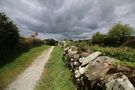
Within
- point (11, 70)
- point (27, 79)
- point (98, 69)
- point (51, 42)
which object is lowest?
point (51, 42)

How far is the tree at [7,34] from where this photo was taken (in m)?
27.8

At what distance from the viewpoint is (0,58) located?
24984mm

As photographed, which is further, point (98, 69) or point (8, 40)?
point (8, 40)

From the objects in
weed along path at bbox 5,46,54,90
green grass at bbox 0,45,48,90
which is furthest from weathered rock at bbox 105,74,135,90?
green grass at bbox 0,45,48,90

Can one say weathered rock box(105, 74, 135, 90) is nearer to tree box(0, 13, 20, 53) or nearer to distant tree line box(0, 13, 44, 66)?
distant tree line box(0, 13, 44, 66)

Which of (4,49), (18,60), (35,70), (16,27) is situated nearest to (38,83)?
(35,70)

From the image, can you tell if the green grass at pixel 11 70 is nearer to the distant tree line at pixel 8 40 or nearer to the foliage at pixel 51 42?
the distant tree line at pixel 8 40

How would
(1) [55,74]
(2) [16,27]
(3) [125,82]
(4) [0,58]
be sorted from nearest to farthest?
(3) [125,82] < (1) [55,74] < (4) [0,58] < (2) [16,27]

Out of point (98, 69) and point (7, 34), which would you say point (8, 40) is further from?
point (98, 69)

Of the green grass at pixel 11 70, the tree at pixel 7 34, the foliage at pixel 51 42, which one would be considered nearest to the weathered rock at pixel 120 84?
the green grass at pixel 11 70

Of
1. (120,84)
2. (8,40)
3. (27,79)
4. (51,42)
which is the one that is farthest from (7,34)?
(51,42)

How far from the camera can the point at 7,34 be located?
28.7 metres

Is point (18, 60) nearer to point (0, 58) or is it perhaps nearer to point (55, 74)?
point (0, 58)

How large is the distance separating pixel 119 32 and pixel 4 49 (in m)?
29.7
